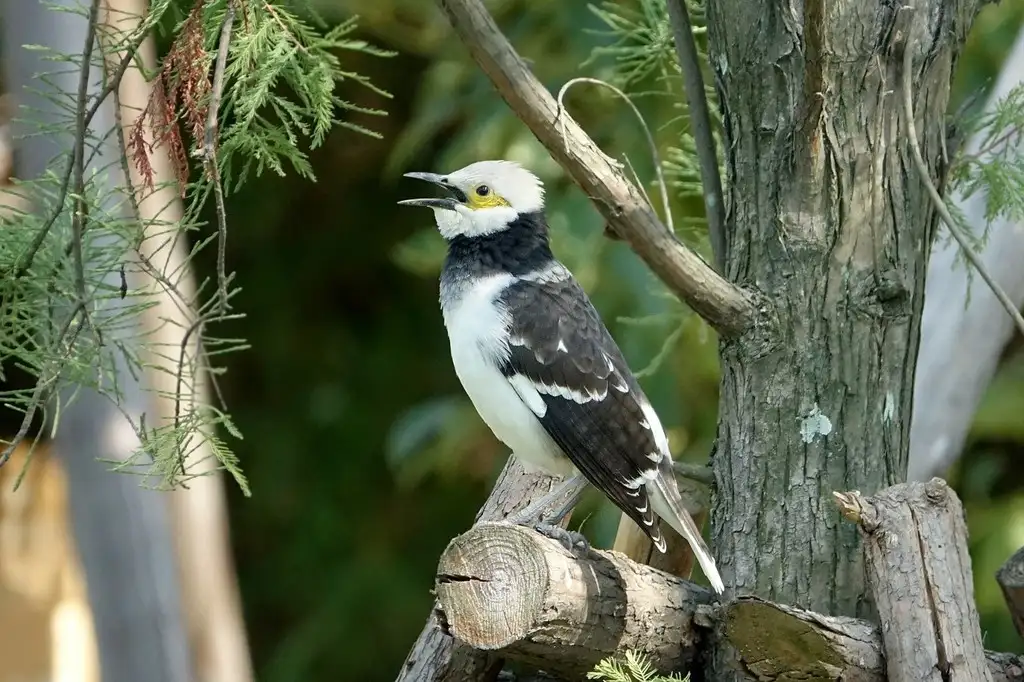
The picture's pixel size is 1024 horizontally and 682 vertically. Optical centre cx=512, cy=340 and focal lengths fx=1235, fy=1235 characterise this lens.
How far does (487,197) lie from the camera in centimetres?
247

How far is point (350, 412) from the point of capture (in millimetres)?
5047

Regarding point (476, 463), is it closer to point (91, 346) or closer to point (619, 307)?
point (619, 307)

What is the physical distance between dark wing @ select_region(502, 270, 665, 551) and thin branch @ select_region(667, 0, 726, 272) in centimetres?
29

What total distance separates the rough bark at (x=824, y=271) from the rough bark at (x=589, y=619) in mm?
173

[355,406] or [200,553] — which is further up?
[355,406]

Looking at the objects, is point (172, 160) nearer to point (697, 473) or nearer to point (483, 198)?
point (483, 198)

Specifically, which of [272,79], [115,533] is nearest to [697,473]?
[272,79]

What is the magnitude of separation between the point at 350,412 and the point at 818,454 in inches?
125

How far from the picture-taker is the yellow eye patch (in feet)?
8.08

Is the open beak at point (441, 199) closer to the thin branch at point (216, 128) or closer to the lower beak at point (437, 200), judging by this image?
the lower beak at point (437, 200)

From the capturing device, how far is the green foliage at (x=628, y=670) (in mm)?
1806

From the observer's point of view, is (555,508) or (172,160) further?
(555,508)

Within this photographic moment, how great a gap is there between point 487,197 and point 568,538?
0.73 meters

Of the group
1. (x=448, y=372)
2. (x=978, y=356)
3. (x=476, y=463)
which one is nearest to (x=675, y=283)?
(x=978, y=356)
